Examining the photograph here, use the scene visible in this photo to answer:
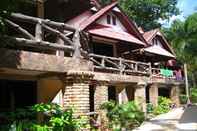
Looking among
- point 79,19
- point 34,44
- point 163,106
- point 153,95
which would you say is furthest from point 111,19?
point 34,44

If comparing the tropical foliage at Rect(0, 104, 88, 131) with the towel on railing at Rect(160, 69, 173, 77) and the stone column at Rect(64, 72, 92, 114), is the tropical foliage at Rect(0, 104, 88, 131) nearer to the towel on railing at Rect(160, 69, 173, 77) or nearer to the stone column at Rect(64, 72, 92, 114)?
the stone column at Rect(64, 72, 92, 114)

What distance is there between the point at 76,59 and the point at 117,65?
11.2m

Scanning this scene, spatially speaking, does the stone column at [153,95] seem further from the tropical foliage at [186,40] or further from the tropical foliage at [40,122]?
the tropical foliage at [40,122]

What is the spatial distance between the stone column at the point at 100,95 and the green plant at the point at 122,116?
0.41m

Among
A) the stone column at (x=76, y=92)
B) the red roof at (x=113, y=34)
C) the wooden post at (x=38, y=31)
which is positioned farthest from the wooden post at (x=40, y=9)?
the red roof at (x=113, y=34)

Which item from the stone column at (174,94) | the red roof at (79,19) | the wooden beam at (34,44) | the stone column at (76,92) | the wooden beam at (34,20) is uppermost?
the red roof at (79,19)

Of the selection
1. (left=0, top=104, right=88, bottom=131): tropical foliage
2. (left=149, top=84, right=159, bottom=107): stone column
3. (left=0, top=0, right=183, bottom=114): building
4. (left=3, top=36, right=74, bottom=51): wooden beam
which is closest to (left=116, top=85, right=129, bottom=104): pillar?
(left=0, top=0, right=183, bottom=114): building

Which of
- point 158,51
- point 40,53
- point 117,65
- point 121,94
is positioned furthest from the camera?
point 158,51

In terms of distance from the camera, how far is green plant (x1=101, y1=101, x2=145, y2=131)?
1791 cm

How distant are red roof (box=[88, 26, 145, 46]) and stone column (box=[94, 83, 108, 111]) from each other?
3459 millimetres

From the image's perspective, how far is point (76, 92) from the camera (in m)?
10.7

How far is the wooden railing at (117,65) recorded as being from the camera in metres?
20.3

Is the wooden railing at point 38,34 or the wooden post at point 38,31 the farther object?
the wooden post at point 38,31

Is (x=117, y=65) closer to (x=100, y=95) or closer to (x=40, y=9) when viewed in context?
(x=100, y=95)
